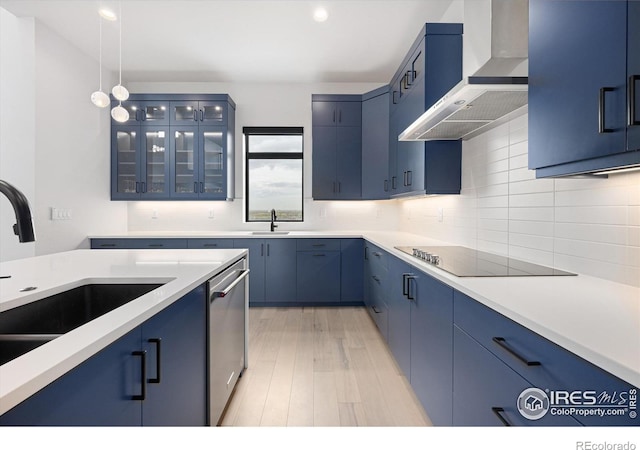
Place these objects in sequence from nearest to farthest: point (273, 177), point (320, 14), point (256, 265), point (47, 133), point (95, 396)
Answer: point (95, 396) → point (320, 14) → point (47, 133) → point (256, 265) → point (273, 177)

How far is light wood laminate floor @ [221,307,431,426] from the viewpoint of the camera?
6.20 feet

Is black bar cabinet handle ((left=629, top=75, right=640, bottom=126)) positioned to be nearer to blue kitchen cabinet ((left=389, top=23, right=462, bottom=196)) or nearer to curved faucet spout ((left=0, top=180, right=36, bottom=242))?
curved faucet spout ((left=0, top=180, right=36, bottom=242))

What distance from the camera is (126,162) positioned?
4254 mm

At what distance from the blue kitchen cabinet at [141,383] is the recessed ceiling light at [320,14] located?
258cm

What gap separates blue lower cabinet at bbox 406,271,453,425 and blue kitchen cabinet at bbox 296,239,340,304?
199cm

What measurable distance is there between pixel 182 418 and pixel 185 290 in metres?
0.49

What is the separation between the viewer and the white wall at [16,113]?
10.2 ft

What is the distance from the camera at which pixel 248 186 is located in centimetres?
477

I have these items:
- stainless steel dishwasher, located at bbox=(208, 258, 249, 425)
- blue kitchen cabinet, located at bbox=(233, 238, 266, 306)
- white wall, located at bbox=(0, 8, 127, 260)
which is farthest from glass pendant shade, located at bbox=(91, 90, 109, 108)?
blue kitchen cabinet, located at bbox=(233, 238, 266, 306)

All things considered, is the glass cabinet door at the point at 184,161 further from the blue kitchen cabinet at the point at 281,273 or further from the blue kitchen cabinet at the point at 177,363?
the blue kitchen cabinet at the point at 177,363

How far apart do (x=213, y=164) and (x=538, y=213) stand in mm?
3570

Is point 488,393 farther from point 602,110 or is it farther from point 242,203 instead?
point 242,203

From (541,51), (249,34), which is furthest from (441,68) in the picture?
(249,34)

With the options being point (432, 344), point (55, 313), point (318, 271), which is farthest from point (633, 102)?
point (318, 271)
